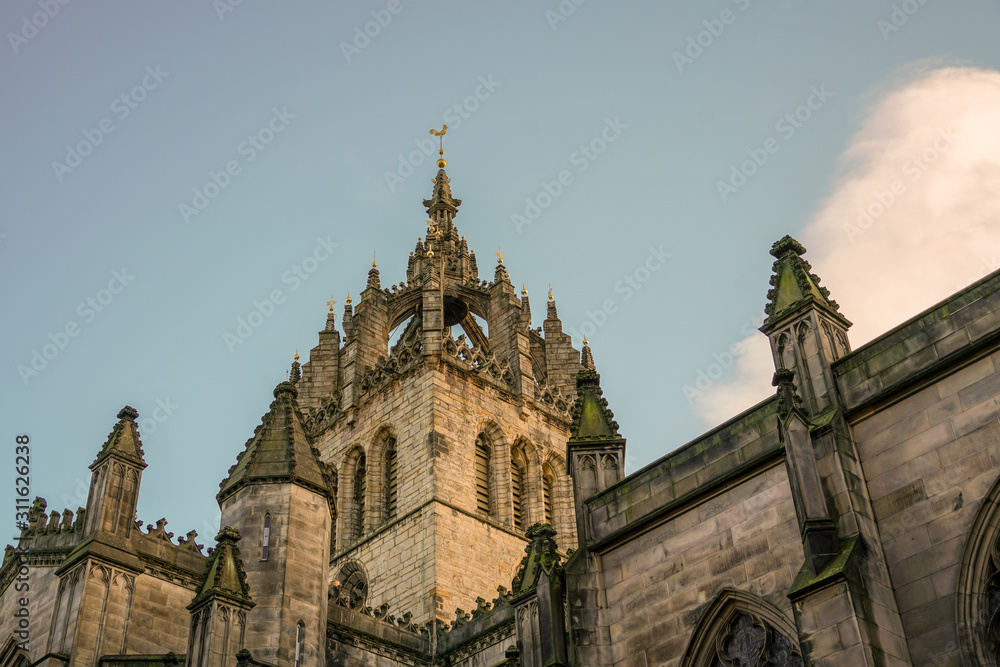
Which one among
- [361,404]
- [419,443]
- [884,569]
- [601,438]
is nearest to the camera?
[884,569]

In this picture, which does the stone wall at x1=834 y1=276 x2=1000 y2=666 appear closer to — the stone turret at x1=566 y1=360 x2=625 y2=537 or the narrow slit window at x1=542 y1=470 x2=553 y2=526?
the stone turret at x1=566 y1=360 x2=625 y2=537

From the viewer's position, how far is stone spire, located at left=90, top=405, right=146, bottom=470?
76.5 ft

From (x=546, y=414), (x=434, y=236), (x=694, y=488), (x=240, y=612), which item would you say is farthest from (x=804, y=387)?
Answer: (x=434, y=236)

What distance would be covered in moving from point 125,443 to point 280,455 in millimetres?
4167

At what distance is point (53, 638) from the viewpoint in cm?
2072

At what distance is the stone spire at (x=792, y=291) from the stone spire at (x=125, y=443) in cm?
1356

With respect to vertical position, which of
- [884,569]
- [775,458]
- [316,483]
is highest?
[316,483]

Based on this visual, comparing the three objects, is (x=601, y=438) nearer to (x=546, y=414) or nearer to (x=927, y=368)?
(x=927, y=368)

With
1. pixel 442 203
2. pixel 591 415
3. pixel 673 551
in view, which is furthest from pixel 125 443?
pixel 442 203

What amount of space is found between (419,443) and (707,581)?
782 inches

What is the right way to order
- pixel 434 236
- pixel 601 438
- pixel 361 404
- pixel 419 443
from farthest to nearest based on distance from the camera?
pixel 434 236 → pixel 361 404 → pixel 419 443 → pixel 601 438

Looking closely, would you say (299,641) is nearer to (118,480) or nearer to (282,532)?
(282,532)

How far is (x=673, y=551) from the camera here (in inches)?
611

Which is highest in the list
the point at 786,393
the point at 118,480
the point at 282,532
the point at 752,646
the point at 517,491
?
the point at 517,491
